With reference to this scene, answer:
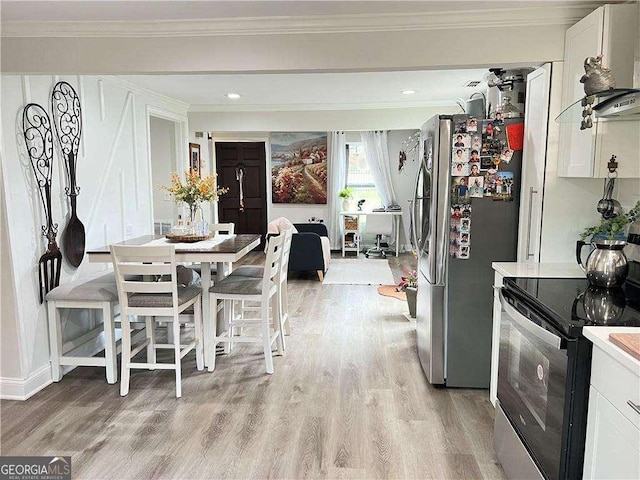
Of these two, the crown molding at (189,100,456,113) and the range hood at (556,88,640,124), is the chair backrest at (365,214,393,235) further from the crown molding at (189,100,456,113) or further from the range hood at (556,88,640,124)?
the range hood at (556,88,640,124)

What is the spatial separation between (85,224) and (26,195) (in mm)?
656

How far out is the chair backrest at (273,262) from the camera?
3.26 meters

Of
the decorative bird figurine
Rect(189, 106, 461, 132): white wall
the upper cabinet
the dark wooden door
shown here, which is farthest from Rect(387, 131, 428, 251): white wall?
the decorative bird figurine

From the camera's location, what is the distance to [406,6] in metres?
2.32

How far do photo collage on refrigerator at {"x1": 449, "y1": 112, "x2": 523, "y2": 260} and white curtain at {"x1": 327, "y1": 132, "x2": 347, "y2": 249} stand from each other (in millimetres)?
5849

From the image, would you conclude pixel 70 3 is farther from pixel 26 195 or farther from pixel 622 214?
pixel 622 214

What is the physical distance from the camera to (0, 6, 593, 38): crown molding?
238 centimetres

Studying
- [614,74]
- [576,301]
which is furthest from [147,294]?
[614,74]

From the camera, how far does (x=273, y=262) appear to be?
338 centimetres

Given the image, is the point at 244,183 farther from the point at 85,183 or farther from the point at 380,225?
the point at 85,183

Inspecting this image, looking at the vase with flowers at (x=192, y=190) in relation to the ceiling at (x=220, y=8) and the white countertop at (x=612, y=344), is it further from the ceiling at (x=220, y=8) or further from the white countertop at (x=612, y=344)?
the white countertop at (x=612, y=344)

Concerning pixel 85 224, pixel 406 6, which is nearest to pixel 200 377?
pixel 85 224

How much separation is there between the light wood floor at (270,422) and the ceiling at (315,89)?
2.46 metres

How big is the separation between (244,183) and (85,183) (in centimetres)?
529
